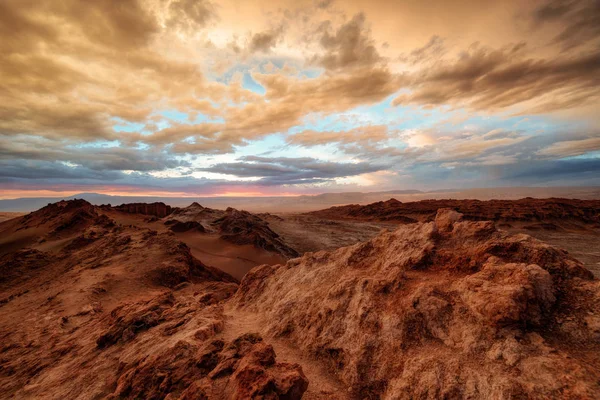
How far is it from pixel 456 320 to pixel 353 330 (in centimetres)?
155

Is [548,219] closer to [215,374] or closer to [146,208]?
[215,374]

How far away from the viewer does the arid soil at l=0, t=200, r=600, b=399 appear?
3279mm

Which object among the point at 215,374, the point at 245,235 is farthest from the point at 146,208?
the point at 215,374

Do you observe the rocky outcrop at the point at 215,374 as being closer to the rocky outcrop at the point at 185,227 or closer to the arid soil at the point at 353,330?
the arid soil at the point at 353,330

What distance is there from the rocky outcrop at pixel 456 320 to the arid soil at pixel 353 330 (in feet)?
0.06

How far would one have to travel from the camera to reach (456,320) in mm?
3879

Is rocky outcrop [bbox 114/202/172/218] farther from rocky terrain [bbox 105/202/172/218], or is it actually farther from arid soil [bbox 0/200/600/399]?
arid soil [bbox 0/200/600/399]

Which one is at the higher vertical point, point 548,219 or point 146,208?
point 146,208

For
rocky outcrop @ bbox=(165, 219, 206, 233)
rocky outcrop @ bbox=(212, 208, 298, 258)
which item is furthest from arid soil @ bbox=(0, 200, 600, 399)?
rocky outcrop @ bbox=(165, 219, 206, 233)

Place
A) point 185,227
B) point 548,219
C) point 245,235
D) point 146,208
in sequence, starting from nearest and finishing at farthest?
point 245,235 < point 185,227 < point 548,219 < point 146,208

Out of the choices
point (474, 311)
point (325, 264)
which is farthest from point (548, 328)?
point (325, 264)

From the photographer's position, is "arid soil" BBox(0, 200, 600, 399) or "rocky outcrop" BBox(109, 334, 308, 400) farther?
"rocky outcrop" BBox(109, 334, 308, 400)

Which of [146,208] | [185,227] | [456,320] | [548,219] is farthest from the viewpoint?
[146,208]

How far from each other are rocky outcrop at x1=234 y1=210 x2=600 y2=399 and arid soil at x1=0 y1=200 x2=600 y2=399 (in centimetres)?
2
